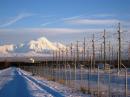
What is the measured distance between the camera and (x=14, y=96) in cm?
2402

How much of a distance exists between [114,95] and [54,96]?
377cm

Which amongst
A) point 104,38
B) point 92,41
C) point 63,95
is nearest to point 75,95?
point 63,95

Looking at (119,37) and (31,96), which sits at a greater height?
(119,37)

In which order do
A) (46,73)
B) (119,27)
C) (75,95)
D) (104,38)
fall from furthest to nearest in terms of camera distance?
1. (46,73)
2. (104,38)
3. (119,27)
4. (75,95)

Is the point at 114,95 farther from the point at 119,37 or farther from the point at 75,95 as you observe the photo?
the point at 119,37

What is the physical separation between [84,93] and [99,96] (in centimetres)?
350

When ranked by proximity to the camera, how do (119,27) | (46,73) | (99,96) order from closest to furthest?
(99,96), (119,27), (46,73)

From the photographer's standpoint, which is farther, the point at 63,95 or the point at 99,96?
the point at 63,95

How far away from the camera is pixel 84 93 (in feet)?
88.3

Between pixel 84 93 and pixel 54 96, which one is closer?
pixel 54 96

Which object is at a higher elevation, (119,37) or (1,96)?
(119,37)

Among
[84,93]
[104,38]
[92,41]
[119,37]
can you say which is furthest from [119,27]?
[84,93]

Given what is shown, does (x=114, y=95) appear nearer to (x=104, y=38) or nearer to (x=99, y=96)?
(x=99, y=96)

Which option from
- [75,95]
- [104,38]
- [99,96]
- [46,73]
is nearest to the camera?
[99,96]
